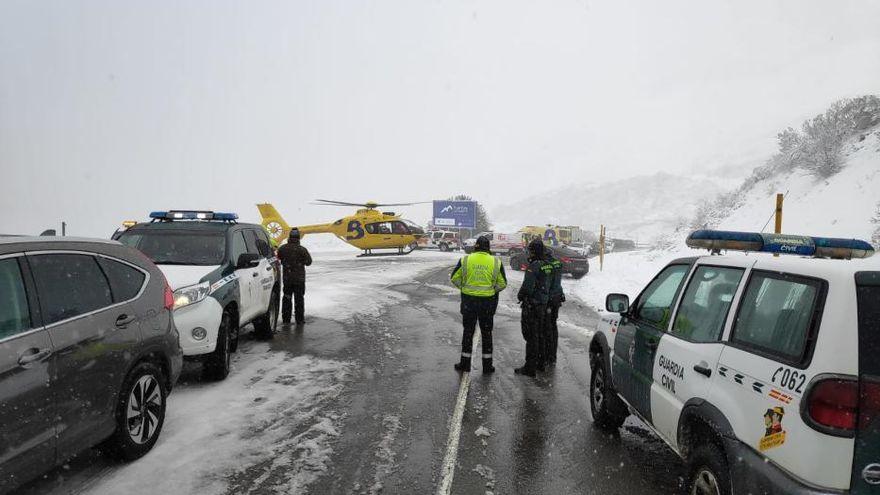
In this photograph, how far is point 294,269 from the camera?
33.8 ft

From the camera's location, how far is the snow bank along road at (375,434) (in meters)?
3.98

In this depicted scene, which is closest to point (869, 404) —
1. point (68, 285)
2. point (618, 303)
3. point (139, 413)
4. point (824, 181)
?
point (618, 303)

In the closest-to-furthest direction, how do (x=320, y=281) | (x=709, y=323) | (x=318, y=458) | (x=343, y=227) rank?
1. (x=709, y=323)
2. (x=318, y=458)
3. (x=320, y=281)
4. (x=343, y=227)

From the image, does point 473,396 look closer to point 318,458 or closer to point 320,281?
point 318,458

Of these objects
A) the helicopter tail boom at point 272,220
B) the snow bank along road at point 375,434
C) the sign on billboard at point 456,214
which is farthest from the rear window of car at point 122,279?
the sign on billboard at point 456,214

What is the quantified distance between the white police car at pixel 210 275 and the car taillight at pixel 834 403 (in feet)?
18.9

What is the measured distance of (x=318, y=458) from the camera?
4.38 meters

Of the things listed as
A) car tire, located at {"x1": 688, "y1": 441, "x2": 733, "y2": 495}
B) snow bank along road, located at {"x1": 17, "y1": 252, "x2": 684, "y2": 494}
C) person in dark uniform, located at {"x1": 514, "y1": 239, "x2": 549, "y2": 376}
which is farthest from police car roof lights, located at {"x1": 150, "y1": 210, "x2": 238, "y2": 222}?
car tire, located at {"x1": 688, "y1": 441, "x2": 733, "y2": 495}

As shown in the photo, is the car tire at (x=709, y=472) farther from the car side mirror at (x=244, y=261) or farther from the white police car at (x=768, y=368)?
the car side mirror at (x=244, y=261)

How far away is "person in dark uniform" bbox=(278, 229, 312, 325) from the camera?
10117mm

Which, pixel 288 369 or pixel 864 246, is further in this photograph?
pixel 288 369

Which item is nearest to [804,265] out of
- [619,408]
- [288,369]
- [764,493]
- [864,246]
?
[764,493]

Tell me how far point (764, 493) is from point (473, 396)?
13.1 ft

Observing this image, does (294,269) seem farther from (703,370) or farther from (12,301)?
(703,370)
